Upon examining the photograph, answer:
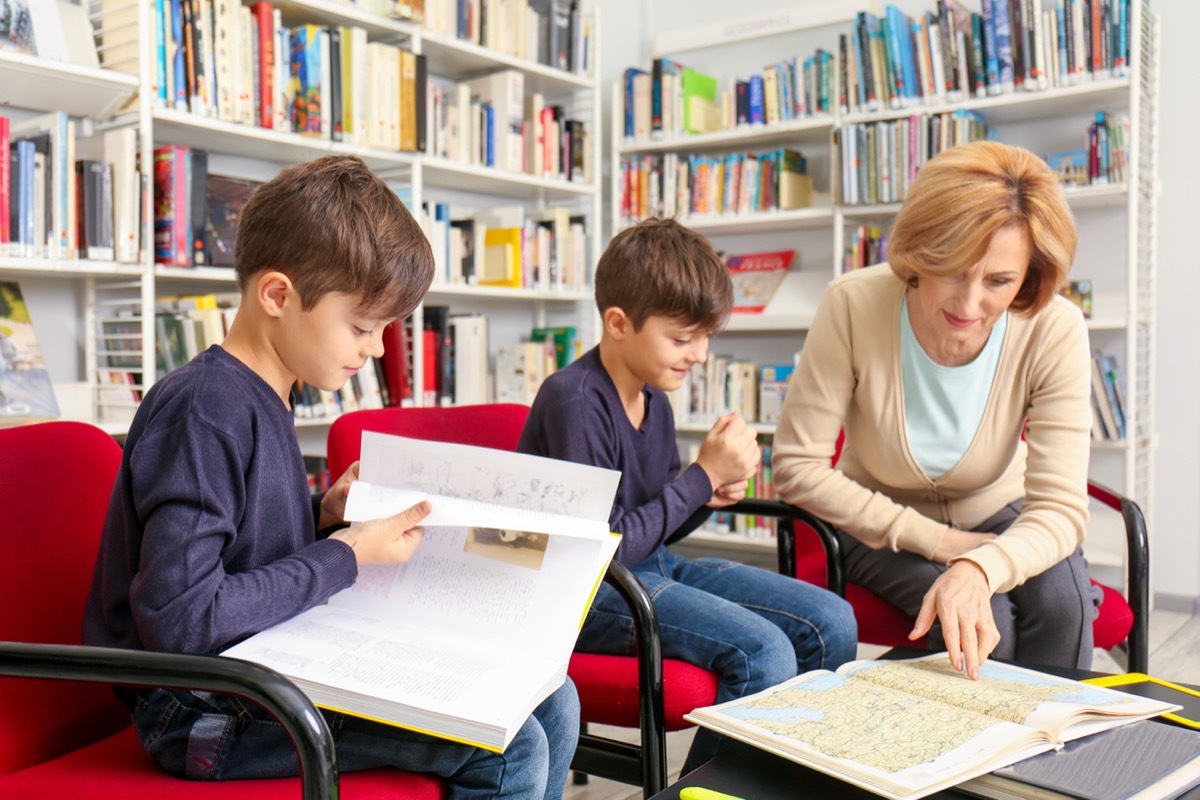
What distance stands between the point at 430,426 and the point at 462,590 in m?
0.62

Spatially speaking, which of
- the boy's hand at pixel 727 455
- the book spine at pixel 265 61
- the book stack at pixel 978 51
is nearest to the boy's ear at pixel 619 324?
the boy's hand at pixel 727 455

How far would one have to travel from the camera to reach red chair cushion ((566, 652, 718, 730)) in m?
1.32

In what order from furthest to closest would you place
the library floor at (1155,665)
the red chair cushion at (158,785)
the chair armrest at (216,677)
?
the library floor at (1155,665)
the red chair cushion at (158,785)
the chair armrest at (216,677)

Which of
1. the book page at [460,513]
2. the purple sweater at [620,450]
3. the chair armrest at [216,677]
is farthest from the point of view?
the purple sweater at [620,450]

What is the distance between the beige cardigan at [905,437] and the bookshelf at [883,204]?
1.64m

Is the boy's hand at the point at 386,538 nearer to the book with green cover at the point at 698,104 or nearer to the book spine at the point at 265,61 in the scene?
the book spine at the point at 265,61

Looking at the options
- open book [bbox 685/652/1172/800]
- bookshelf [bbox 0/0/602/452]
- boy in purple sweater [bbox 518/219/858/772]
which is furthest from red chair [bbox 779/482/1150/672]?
bookshelf [bbox 0/0/602/452]

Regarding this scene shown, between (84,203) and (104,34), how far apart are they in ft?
1.46

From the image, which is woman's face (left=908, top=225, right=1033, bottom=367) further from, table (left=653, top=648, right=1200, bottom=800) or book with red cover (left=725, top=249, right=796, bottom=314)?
book with red cover (left=725, top=249, right=796, bottom=314)

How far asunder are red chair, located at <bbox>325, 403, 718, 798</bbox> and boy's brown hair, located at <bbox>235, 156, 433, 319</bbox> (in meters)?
0.42

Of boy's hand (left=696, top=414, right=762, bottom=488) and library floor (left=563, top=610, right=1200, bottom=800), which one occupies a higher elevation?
boy's hand (left=696, top=414, right=762, bottom=488)

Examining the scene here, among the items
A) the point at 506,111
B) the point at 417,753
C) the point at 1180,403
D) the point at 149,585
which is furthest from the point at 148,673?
the point at 1180,403

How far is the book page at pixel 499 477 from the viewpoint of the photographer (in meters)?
1.08

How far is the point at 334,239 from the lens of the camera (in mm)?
1103
